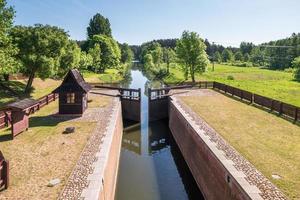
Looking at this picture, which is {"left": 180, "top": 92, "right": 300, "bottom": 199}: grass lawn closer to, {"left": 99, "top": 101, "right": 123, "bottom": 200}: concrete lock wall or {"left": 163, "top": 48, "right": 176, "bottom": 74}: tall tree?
{"left": 99, "top": 101, "right": 123, "bottom": 200}: concrete lock wall

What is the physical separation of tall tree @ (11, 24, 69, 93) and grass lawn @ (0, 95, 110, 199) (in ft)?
33.6

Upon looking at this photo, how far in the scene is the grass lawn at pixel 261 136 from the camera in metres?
12.8

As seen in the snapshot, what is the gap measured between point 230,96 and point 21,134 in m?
23.5

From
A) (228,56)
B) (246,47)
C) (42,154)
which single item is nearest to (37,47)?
(42,154)

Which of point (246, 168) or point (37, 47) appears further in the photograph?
point (37, 47)

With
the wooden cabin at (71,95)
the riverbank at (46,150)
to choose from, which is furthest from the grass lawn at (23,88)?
the riverbank at (46,150)

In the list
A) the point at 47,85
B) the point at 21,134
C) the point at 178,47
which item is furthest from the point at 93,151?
the point at 178,47

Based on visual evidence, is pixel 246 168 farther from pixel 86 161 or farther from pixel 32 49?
pixel 32 49

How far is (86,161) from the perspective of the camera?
14.1m

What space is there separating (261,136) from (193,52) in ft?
107

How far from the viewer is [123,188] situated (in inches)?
665

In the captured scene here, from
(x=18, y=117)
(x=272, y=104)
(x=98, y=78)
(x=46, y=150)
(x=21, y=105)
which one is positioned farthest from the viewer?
(x=98, y=78)

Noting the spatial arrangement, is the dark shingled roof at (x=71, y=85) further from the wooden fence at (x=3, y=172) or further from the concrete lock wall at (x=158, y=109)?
the wooden fence at (x=3, y=172)

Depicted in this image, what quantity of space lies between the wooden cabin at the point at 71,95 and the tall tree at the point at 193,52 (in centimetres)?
2734
